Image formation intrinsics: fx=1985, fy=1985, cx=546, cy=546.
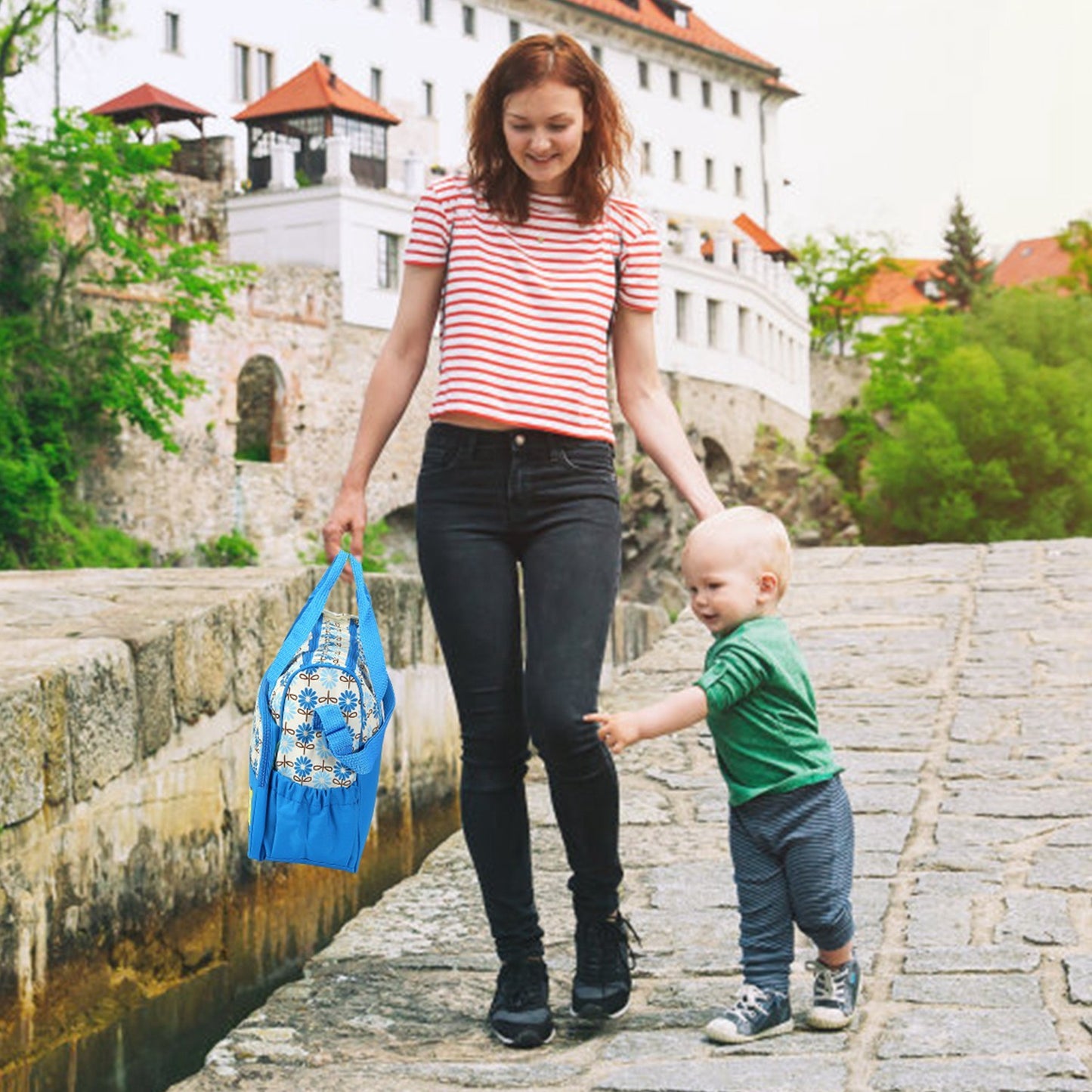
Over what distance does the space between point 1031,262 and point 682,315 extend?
4286 centimetres

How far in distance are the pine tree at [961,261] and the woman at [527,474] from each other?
7180 centimetres

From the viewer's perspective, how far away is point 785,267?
60.7 m

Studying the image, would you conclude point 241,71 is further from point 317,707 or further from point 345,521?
point 317,707

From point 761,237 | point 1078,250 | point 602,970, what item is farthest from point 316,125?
point 602,970

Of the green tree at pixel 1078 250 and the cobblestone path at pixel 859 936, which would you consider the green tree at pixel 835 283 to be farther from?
the cobblestone path at pixel 859 936

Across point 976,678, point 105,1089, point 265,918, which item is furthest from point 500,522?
point 976,678

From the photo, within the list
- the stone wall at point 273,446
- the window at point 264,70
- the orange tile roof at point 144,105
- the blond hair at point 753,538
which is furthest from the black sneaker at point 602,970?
the window at point 264,70

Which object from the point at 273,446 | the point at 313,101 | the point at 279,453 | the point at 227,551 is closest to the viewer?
the point at 227,551

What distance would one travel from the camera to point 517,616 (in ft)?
12.2

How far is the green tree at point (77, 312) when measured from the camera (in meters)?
29.2

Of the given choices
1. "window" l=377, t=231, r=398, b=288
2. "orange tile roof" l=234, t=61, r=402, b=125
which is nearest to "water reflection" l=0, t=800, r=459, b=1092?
Result: "window" l=377, t=231, r=398, b=288

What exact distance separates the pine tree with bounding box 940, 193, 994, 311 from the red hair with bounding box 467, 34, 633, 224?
71768mm

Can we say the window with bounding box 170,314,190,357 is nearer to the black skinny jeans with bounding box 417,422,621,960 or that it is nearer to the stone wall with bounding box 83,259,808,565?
the stone wall with bounding box 83,259,808,565

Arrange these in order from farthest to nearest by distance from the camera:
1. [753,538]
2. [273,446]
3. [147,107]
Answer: [147,107], [273,446], [753,538]
